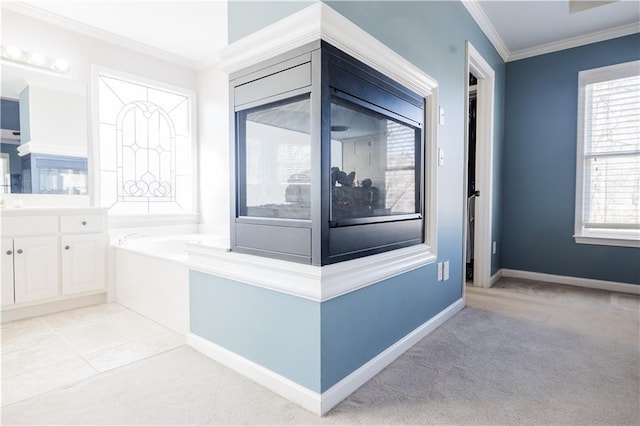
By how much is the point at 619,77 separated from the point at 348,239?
11.9ft

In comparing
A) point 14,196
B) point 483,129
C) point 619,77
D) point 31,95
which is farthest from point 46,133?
point 619,77

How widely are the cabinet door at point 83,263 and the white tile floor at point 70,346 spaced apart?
Result: 22cm

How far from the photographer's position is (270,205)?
1683mm

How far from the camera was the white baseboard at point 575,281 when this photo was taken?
335 centimetres

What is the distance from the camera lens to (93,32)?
10.4 ft

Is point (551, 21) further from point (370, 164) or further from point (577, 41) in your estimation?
point (370, 164)

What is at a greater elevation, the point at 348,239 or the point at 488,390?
the point at 348,239

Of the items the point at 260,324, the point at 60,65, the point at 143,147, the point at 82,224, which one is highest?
the point at 60,65

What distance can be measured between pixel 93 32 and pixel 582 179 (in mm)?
5050

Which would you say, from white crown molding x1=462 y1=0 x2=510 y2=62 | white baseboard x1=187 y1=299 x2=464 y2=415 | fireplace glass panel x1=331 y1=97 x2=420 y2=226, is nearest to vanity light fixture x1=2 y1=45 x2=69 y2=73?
white baseboard x1=187 y1=299 x2=464 y2=415

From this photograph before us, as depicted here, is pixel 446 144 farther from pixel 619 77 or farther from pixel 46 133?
pixel 46 133

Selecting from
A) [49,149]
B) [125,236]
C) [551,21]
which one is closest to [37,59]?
[49,149]

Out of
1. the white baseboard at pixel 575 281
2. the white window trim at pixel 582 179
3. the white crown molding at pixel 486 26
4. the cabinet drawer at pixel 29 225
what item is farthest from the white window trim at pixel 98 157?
the white window trim at pixel 582 179

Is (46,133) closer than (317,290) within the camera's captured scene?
No
